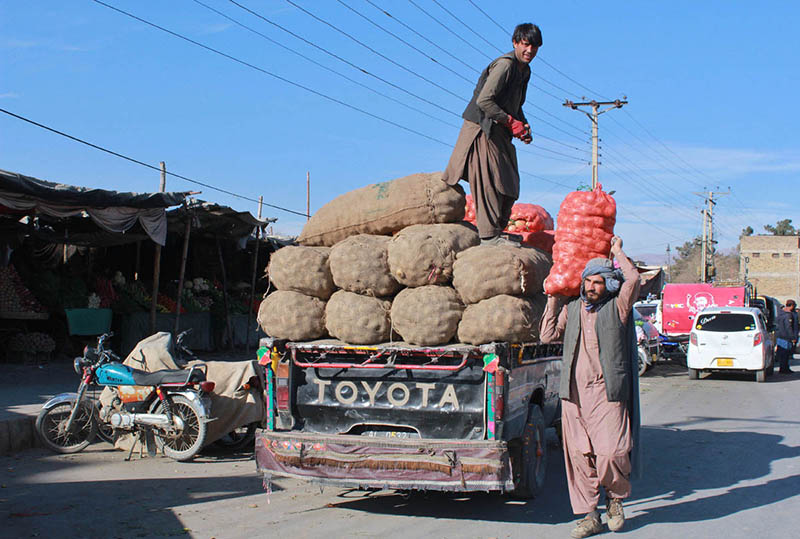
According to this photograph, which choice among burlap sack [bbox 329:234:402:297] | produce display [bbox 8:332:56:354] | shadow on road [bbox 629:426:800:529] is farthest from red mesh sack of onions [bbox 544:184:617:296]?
produce display [bbox 8:332:56:354]

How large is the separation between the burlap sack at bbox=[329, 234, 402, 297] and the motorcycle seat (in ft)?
8.90

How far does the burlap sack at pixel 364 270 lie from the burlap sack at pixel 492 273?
566 millimetres

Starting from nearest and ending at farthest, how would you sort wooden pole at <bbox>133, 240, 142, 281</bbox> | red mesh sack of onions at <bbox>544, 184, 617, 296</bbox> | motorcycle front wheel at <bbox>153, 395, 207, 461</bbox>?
red mesh sack of onions at <bbox>544, 184, 617, 296</bbox> < motorcycle front wheel at <bbox>153, 395, 207, 461</bbox> < wooden pole at <bbox>133, 240, 142, 281</bbox>

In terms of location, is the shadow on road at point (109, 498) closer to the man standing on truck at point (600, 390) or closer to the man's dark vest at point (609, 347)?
the man standing on truck at point (600, 390)

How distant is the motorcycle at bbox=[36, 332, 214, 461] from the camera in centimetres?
785

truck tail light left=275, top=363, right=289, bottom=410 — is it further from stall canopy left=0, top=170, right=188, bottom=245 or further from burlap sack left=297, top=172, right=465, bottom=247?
stall canopy left=0, top=170, right=188, bottom=245

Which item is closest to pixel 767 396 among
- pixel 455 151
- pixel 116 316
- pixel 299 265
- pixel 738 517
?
pixel 738 517

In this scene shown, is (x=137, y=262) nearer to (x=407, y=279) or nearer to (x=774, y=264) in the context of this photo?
(x=407, y=279)

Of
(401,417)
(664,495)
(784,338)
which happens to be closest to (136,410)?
(401,417)

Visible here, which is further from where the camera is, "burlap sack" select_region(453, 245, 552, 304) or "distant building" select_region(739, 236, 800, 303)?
"distant building" select_region(739, 236, 800, 303)

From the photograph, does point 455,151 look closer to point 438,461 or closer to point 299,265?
point 299,265

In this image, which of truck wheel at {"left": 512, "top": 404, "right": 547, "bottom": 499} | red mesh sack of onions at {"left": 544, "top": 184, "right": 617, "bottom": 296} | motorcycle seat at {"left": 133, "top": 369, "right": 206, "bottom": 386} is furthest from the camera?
motorcycle seat at {"left": 133, "top": 369, "right": 206, "bottom": 386}

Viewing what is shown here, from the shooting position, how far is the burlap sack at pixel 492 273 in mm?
5570

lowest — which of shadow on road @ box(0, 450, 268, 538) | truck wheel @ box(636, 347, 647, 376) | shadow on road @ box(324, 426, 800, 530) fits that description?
shadow on road @ box(0, 450, 268, 538)
